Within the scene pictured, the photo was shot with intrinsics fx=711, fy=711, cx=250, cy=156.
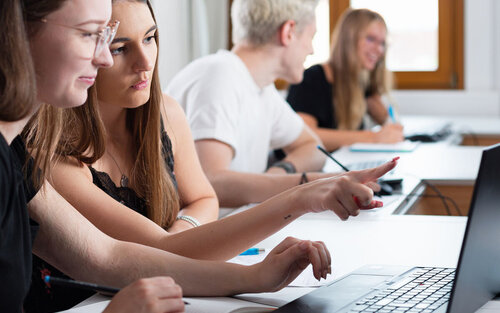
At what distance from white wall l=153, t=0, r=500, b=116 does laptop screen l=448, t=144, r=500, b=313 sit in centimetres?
337

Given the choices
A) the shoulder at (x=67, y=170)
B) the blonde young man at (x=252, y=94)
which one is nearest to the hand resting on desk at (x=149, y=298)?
the shoulder at (x=67, y=170)

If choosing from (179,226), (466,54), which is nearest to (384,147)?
(179,226)

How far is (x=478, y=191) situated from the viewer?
0.89 m

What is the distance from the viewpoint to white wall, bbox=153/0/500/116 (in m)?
4.36

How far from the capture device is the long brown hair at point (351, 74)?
3420 mm

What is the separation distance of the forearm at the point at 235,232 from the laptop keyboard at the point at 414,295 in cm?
23

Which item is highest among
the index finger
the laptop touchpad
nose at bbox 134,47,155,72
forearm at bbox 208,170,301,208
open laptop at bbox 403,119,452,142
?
nose at bbox 134,47,155,72

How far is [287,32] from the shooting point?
2414 mm

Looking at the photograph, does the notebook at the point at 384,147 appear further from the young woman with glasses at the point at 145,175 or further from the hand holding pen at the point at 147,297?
the hand holding pen at the point at 147,297

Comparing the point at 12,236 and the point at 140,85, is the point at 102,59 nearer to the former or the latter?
the point at 12,236

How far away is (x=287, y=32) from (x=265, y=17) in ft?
0.30

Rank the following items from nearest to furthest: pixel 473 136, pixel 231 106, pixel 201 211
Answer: pixel 201 211, pixel 231 106, pixel 473 136

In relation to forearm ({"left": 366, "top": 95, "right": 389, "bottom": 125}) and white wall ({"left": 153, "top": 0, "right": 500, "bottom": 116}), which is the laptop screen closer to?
forearm ({"left": 366, "top": 95, "right": 389, "bottom": 125})

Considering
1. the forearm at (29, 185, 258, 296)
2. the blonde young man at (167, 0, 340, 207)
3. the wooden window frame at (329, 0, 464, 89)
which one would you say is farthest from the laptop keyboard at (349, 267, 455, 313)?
the wooden window frame at (329, 0, 464, 89)
